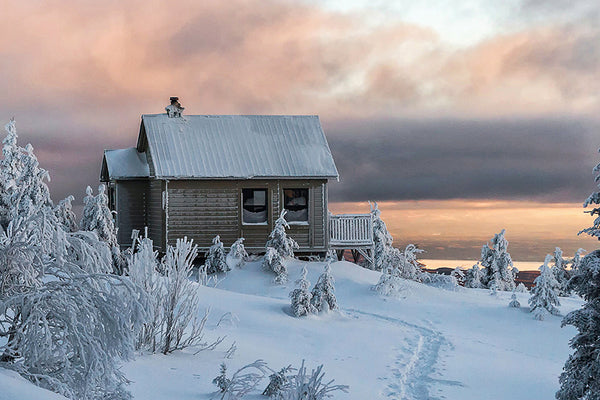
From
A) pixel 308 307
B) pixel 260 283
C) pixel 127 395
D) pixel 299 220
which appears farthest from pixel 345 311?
pixel 127 395

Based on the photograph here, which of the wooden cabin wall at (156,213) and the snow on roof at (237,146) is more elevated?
the snow on roof at (237,146)

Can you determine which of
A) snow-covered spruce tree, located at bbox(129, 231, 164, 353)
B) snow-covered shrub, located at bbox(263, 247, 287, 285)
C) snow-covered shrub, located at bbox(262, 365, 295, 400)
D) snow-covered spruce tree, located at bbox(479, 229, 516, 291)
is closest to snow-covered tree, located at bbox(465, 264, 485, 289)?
snow-covered spruce tree, located at bbox(479, 229, 516, 291)

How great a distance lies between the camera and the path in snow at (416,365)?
29.5 feet

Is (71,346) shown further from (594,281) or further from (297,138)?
(297,138)

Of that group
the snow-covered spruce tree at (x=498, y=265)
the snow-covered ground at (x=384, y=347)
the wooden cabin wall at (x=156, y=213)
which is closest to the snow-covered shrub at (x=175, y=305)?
the snow-covered ground at (x=384, y=347)

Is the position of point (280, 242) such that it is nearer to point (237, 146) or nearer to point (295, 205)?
point (295, 205)

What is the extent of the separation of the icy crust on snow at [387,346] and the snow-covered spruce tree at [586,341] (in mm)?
1366

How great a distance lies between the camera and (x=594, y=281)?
8547mm

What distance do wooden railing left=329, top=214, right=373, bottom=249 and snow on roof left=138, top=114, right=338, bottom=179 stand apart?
2.16 m

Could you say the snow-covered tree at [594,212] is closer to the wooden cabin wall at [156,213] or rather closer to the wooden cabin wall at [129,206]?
the wooden cabin wall at [156,213]

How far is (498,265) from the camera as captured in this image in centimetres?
2712

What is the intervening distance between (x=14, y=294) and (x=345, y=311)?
37.0 ft

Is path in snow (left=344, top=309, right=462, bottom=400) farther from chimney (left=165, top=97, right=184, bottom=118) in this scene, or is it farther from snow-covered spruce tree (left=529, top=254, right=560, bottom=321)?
chimney (left=165, top=97, right=184, bottom=118)

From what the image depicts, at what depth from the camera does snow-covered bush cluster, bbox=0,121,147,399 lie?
5.54 m
